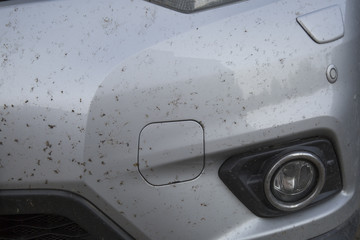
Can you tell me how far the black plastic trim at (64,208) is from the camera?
60.5 inches

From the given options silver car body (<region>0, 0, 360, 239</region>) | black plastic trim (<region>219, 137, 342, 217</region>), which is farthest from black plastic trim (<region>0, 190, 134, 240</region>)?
black plastic trim (<region>219, 137, 342, 217</region>)

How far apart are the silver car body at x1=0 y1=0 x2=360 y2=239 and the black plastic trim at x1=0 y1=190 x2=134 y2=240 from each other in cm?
2

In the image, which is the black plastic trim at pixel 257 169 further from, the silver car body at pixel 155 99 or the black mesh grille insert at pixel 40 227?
the black mesh grille insert at pixel 40 227

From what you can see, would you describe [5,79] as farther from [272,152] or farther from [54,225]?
[272,152]

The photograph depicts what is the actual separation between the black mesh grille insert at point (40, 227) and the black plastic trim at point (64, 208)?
0.07 m

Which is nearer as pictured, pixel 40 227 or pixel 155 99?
pixel 155 99

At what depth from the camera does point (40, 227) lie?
5.44 ft

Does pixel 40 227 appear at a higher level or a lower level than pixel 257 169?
higher

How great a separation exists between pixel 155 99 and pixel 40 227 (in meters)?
0.58

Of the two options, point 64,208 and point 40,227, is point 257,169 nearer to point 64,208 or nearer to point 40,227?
point 64,208

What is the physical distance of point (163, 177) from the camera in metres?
1.52

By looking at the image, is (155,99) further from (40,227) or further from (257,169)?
(40,227)

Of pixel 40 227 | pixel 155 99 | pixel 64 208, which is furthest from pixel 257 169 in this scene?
pixel 40 227

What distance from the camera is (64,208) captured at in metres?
1.56
